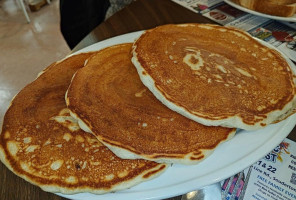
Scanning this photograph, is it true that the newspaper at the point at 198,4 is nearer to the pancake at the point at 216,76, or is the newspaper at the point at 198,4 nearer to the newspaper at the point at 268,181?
the pancake at the point at 216,76

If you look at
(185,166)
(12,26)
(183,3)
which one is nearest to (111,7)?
(183,3)

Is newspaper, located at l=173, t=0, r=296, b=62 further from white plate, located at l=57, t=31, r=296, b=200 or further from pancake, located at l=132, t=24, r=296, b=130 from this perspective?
white plate, located at l=57, t=31, r=296, b=200

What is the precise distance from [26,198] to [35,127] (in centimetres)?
21

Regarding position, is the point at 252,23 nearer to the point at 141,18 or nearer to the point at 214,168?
the point at 141,18

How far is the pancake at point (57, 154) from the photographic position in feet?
2.40

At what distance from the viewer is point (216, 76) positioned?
3.04 feet

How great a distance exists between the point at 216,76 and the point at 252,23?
0.72m

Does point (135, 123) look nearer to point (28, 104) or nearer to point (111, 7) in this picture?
point (28, 104)

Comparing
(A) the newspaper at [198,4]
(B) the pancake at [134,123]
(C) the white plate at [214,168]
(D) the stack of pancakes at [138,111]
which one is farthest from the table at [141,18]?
(C) the white plate at [214,168]

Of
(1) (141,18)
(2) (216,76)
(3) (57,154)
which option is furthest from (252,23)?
(3) (57,154)

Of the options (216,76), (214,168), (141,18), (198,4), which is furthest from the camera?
(198,4)

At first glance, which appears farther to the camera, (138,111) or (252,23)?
(252,23)

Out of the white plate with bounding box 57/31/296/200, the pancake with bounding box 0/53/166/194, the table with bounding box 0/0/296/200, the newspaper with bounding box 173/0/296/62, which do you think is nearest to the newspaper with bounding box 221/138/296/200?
the white plate with bounding box 57/31/296/200

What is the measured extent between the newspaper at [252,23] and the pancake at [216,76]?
0.29m
